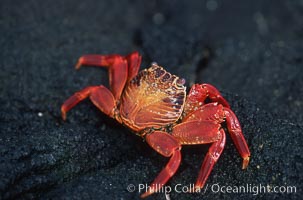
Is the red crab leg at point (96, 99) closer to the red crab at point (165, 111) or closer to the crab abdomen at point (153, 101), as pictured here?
the red crab at point (165, 111)

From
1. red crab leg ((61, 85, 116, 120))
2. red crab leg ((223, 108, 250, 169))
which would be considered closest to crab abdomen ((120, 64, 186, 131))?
red crab leg ((61, 85, 116, 120))

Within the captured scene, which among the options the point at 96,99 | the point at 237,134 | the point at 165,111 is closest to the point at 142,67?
the point at 96,99

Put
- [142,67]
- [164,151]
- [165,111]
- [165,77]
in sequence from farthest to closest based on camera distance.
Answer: [142,67] → [165,77] → [165,111] → [164,151]

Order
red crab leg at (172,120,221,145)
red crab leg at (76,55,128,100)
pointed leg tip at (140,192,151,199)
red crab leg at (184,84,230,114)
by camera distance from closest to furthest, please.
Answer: pointed leg tip at (140,192,151,199) < red crab leg at (172,120,221,145) < red crab leg at (184,84,230,114) < red crab leg at (76,55,128,100)

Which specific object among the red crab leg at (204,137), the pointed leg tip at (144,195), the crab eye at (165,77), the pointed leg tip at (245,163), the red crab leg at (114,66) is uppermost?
the crab eye at (165,77)

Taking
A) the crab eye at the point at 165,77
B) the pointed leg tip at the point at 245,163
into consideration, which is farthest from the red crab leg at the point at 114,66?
the pointed leg tip at the point at 245,163

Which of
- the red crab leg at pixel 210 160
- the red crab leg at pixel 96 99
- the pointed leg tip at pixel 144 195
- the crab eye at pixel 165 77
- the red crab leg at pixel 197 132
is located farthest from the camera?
the red crab leg at pixel 96 99

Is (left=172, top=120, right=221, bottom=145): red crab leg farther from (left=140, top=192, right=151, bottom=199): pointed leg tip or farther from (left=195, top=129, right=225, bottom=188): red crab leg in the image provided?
(left=140, top=192, right=151, bottom=199): pointed leg tip

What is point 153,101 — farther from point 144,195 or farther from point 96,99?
point 144,195
